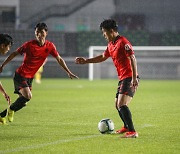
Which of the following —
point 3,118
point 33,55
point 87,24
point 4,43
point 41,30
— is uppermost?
point 41,30

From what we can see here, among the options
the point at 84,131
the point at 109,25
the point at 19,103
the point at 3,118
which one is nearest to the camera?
the point at 109,25

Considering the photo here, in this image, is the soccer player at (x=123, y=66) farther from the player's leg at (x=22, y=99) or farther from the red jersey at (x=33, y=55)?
the player's leg at (x=22, y=99)

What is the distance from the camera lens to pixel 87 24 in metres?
46.4

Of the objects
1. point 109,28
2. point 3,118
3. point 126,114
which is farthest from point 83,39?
point 126,114

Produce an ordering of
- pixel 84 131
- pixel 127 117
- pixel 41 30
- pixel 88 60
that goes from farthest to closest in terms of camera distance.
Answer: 1. pixel 41 30
2. pixel 88 60
3. pixel 84 131
4. pixel 127 117

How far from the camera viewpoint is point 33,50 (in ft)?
38.3

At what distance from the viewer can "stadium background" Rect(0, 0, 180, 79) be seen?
40.8 metres

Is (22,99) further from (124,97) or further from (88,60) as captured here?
Result: (124,97)

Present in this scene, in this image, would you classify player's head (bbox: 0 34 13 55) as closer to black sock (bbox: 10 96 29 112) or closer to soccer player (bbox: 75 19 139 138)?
soccer player (bbox: 75 19 139 138)

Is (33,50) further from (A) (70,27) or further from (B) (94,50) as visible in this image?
(A) (70,27)

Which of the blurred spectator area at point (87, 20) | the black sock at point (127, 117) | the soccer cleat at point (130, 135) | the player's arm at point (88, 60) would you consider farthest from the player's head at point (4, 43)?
the blurred spectator area at point (87, 20)

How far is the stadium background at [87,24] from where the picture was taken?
40.8 metres

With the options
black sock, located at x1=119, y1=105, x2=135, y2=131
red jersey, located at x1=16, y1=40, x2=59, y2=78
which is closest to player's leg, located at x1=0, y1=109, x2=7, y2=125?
red jersey, located at x1=16, y1=40, x2=59, y2=78

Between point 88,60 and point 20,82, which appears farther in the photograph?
point 20,82
